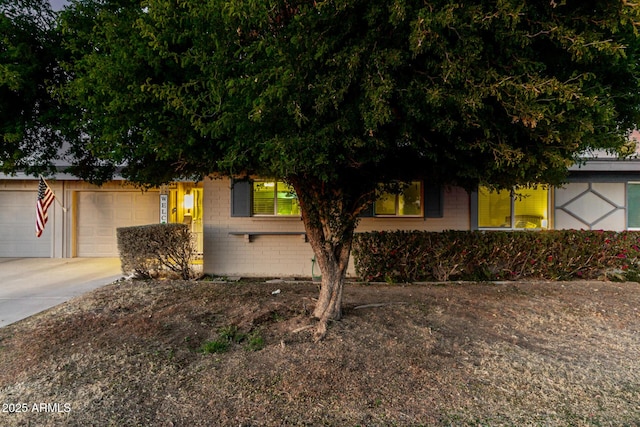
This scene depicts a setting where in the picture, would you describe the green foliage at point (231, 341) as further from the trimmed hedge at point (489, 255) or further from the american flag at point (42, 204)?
the american flag at point (42, 204)

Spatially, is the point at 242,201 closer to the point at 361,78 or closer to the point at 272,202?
the point at 272,202

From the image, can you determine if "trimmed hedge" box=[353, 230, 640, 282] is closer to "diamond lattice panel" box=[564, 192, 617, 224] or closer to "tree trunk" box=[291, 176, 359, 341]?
"diamond lattice panel" box=[564, 192, 617, 224]

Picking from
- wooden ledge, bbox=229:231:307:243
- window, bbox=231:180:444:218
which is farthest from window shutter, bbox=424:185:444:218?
wooden ledge, bbox=229:231:307:243

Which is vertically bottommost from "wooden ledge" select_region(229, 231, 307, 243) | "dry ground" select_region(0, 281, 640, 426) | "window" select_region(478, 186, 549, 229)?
"dry ground" select_region(0, 281, 640, 426)

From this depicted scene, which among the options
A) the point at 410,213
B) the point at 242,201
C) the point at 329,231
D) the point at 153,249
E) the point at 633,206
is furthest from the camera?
the point at 633,206

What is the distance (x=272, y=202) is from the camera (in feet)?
29.8

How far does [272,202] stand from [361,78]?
19.9 feet

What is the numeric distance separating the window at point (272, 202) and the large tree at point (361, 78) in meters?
4.91

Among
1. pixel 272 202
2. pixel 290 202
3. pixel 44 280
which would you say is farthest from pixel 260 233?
pixel 44 280

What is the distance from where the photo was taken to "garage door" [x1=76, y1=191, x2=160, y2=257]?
12.6m

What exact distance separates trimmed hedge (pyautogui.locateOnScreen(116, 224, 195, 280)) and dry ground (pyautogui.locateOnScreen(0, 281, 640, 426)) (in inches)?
63.5

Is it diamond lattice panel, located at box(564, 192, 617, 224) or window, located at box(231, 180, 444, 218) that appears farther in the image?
diamond lattice panel, located at box(564, 192, 617, 224)

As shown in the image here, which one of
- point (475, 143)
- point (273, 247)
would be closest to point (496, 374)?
point (475, 143)

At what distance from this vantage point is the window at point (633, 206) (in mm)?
9844
